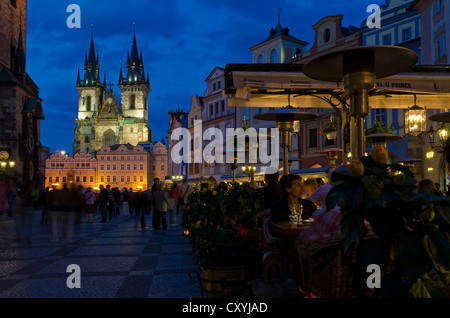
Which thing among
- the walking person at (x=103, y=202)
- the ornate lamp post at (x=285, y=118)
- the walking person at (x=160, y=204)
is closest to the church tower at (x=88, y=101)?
the walking person at (x=103, y=202)

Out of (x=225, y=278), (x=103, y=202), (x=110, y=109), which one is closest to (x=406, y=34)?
(x=103, y=202)

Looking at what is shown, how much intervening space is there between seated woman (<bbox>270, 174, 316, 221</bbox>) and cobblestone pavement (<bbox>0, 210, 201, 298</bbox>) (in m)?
1.18

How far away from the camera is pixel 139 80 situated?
135250mm

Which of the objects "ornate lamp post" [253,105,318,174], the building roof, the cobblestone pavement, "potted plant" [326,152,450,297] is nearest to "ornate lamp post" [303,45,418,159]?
"potted plant" [326,152,450,297]

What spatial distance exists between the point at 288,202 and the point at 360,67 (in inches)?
73.7

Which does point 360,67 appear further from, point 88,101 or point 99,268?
point 88,101

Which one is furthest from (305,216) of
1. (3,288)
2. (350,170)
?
(3,288)

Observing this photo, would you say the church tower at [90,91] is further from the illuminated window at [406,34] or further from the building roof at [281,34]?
the illuminated window at [406,34]

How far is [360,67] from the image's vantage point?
4.22 metres

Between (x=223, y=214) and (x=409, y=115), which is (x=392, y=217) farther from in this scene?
(x=409, y=115)

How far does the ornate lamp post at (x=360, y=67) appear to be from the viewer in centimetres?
414

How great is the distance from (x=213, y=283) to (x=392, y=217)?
8.62 ft

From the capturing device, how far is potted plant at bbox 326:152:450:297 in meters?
2.11

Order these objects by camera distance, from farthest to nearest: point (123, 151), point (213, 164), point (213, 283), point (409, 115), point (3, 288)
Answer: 1. point (123, 151)
2. point (213, 164)
3. point (409, 115)
4. point (3, 288)
5. point (213, 283)
